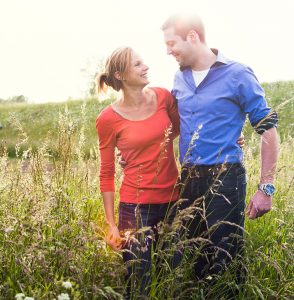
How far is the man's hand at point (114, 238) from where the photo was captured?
387cm

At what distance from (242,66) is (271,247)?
177 centimetres

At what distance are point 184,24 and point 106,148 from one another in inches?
46.9

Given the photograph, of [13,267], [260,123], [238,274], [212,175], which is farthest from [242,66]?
[13,267]

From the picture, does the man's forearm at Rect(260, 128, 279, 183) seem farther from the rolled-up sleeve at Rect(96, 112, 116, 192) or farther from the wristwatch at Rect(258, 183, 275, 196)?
the rolled-up sleeve at Rect(96, 112, 116, 192)

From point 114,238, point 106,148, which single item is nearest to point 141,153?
point 106,148

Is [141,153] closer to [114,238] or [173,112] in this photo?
[173,112]

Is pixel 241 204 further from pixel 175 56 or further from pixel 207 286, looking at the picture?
pixel 175 56

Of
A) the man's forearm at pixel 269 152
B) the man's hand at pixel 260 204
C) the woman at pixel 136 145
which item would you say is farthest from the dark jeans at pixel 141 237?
the man's forearm at pixel 269 152

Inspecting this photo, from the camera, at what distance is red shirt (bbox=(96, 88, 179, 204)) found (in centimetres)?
399

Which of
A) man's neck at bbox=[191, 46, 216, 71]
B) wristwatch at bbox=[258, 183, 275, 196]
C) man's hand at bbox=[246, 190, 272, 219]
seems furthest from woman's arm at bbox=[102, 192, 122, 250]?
man's neck at bbox=[191, 46, 216, 71]

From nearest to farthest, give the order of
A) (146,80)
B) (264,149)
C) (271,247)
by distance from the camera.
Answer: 1. (264,149)
2. (146,80)
3. (271,247)

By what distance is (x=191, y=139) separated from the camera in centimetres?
385

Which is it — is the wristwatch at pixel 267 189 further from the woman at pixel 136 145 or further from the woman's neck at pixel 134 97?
the woman's neck at pixel 134 97

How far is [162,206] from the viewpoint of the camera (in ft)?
13.2
